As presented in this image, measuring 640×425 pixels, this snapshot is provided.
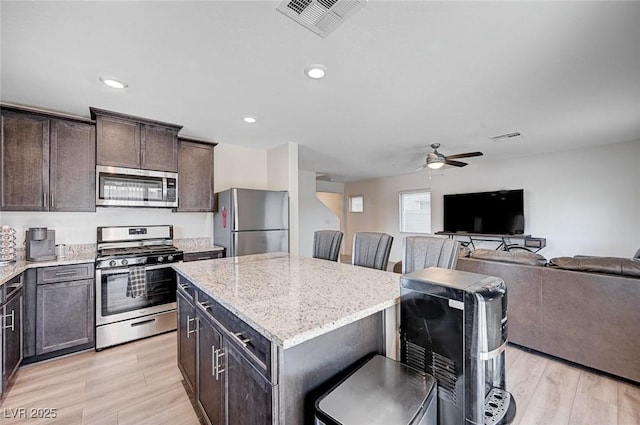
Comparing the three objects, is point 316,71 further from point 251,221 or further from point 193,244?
point 193,244

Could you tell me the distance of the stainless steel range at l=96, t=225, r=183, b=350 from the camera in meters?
2.77

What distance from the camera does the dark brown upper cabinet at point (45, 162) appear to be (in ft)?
8.53

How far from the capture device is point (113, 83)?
2.29 m

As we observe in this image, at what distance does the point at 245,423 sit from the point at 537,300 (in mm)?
2683

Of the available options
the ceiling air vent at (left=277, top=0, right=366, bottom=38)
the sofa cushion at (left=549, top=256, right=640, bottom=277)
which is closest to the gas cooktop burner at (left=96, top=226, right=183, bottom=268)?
the ceiling air vent at (left=277, top=0, right=366, bottom=38)

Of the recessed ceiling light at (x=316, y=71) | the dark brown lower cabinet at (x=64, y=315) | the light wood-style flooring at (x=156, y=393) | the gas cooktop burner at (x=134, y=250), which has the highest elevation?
the recessed ceiling light at (x=316, y=71)

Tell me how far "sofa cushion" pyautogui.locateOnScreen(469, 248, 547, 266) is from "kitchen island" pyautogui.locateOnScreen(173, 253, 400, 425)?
159 cm

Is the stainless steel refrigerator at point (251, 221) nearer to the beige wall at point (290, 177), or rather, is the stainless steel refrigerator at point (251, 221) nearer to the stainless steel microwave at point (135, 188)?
the beige wall at point (290, 177)

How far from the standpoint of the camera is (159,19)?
62.3 inches

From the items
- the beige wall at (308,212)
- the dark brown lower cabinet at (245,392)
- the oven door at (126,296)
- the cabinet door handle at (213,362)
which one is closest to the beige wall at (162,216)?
the oven door at (126,296)

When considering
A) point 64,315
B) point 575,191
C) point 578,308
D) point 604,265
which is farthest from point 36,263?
point 575,191

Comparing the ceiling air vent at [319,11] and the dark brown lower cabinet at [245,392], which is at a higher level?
the ceiling air vent at [319,11]

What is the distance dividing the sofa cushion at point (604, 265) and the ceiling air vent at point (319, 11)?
268cm

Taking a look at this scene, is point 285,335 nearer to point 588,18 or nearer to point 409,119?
point 588,18
